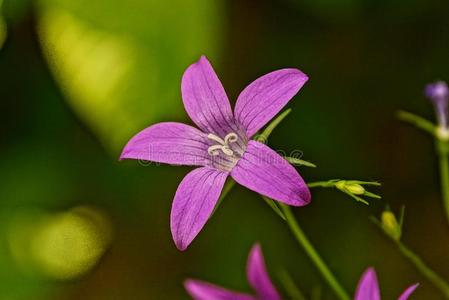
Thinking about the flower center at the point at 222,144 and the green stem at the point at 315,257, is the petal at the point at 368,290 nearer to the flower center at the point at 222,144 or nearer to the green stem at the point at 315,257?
the green stem at the point at 315,257

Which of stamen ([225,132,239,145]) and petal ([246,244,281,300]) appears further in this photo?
stamen ([225,132,239,145])

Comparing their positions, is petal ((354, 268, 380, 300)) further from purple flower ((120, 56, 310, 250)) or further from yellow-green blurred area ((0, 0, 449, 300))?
yellow-green blurred area ((0, 0, 449, 300))

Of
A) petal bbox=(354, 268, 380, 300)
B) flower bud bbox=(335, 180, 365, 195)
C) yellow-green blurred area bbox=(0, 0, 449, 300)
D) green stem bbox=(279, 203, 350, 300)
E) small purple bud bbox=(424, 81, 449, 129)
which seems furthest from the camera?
yellow-green blurred area bbox=(0, 0, 449, 300)

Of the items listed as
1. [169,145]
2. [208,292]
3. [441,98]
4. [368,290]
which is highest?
[441,98]

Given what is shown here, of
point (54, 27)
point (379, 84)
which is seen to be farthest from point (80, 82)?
point (379, 84)

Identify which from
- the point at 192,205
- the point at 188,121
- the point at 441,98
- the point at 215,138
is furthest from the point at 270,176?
the point at 188,121

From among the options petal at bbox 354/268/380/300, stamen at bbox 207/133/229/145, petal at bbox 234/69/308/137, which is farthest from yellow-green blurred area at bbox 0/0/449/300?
petal at bbox 354/268/380/300

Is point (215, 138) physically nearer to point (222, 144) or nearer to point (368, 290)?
point (222, 144)
